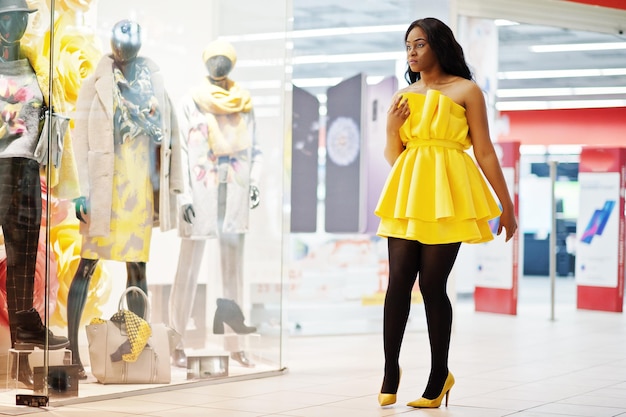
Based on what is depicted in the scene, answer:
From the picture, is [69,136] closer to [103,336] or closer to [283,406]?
[103,336]

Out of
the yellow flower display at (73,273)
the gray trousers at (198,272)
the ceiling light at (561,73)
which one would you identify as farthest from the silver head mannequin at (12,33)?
the ceiling light at (561,73)

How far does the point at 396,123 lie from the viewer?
3.55 metres

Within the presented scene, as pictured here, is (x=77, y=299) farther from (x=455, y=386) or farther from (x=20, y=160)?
(x=455, y=386)

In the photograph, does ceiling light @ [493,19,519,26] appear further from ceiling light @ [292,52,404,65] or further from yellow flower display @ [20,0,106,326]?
yellow flower display @ [20,0,106,326]

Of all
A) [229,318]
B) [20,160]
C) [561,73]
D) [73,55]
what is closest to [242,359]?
[229,318]

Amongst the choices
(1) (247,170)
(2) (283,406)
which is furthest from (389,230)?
(1) (247,170)

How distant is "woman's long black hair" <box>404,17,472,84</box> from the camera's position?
3.55 metres

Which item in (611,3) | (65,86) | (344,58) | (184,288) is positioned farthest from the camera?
(611,3)

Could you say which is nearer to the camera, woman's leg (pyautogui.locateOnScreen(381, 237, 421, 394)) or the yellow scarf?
woman's leg (pyautogui.locateOnScreen(381, 237, 421, 394))

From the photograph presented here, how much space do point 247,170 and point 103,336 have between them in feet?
3.35

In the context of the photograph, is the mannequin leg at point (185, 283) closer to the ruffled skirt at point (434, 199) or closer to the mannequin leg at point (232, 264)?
the mannequin leg at point (232, 264)

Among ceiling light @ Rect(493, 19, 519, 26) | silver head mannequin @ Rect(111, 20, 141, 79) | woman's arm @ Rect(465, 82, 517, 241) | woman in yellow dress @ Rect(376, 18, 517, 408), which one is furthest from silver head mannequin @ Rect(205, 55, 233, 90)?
ceiling light @ Rect(493, 19, 519, 26)

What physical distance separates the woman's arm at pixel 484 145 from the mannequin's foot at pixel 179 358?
1.47 m

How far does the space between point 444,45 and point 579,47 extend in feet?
22.4
